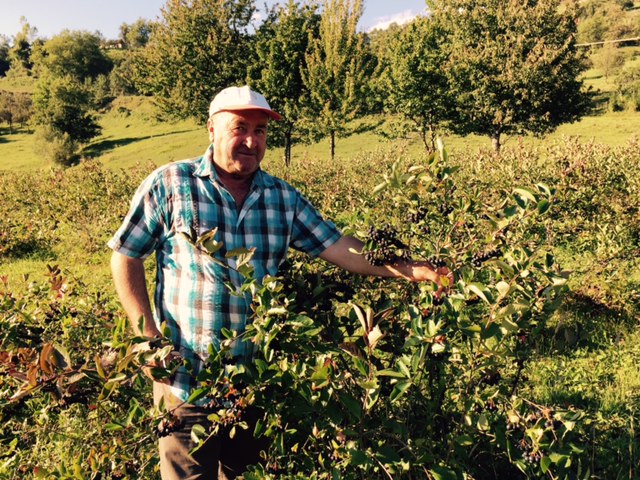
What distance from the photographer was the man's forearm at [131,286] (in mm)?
2432

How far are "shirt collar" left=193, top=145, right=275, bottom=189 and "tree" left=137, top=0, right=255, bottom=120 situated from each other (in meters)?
28.2

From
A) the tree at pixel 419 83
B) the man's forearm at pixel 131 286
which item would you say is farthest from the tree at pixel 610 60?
the man's forearm at pixel 131 286

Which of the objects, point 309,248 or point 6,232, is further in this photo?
point 6,232

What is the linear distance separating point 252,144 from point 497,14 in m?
28.7

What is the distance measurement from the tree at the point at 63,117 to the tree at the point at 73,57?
39.1 m

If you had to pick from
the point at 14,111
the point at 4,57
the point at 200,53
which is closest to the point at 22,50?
the point at 4,57

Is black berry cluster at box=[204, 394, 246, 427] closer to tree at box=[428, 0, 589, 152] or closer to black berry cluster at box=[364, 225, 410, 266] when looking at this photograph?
black berry cluster at box=[364, 225, 410, 266]

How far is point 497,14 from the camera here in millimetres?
26312

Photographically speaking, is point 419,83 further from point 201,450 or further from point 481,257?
point 201,450

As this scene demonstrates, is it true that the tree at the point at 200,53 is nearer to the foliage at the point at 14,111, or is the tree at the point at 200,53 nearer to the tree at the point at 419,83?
the tree at the point at 419,83

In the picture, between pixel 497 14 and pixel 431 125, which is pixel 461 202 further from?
pixel 497 14

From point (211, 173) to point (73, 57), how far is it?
378 ft

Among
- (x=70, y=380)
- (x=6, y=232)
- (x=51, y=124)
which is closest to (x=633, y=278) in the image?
(x=70, y=380)

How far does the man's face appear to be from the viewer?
2.47m
